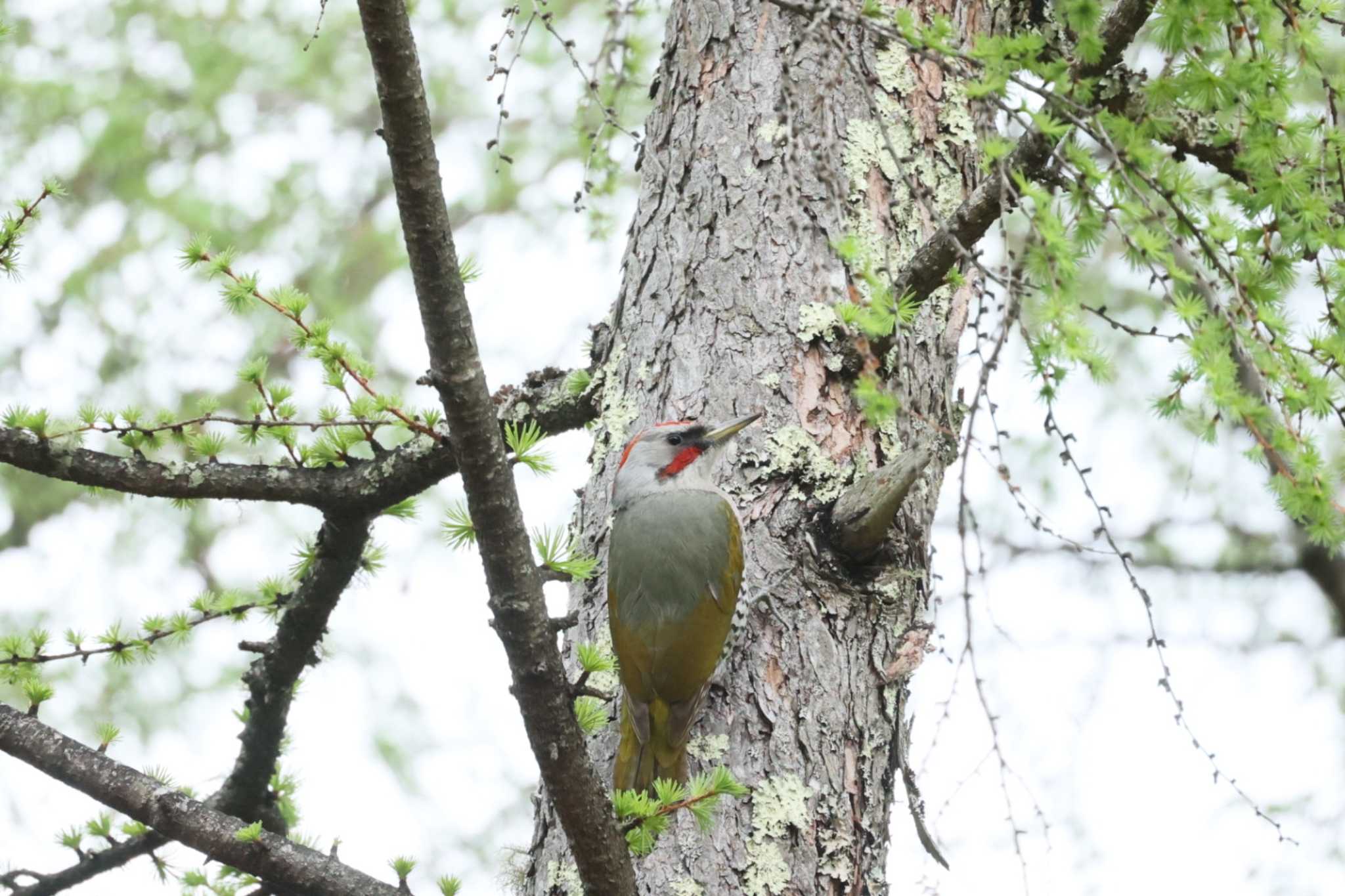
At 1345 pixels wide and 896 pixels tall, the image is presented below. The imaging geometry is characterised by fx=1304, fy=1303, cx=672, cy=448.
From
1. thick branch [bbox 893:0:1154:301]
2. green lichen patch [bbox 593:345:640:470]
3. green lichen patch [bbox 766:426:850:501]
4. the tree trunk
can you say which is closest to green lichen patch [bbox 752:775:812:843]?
the tree trunk

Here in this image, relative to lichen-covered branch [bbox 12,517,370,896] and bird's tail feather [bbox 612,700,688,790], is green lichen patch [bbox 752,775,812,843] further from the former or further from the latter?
lichen-covered branch [bbox 12,517,370,896]

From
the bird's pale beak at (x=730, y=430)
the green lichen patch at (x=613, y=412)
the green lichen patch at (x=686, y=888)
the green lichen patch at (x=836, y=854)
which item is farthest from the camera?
the green lichen patch at (x=613, y=412)

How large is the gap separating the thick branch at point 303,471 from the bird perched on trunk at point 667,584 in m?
0.41

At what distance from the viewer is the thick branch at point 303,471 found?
142 inches

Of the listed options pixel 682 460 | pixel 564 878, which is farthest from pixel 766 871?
pixel 682 460

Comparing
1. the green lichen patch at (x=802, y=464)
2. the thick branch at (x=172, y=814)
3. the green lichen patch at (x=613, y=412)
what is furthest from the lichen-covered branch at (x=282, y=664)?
the green lichen patch at (x=802, y=464)

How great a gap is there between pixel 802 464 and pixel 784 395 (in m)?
0.22

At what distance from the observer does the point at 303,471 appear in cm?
407

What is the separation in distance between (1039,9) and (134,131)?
6377 mm

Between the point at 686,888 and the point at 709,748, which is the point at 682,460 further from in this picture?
the point at 686,888

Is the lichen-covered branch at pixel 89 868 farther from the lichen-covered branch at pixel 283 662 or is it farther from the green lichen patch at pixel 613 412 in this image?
the green lichen patch at pixel 613 412

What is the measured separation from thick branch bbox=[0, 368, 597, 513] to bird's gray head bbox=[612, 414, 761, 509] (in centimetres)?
37

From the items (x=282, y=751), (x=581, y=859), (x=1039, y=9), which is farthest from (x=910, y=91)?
(x=282, y=751)

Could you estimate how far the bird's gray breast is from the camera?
12.1 feet
